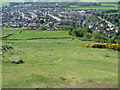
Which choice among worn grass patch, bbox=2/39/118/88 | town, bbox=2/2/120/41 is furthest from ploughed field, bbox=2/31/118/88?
town, bbox=2/2/120/41

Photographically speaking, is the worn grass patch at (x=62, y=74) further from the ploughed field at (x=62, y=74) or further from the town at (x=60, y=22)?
the town at (x=60, y=22)

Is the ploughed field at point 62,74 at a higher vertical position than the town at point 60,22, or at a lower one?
higher

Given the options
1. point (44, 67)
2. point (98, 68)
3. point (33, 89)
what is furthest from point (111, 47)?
point (33, 89)

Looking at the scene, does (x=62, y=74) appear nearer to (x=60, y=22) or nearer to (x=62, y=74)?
(x=62, y=74)

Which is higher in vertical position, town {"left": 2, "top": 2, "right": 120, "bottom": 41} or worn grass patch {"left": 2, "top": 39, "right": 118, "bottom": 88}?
worn grass patch {"left": 2, "top": 39, "right": 118, "bottom": 88}

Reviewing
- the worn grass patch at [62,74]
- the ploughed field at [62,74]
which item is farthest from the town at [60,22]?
the worn grass patch at [62,74]

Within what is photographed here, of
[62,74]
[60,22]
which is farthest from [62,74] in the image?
[60,22]

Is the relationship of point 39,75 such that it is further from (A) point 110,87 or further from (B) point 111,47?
(B) point 111,47

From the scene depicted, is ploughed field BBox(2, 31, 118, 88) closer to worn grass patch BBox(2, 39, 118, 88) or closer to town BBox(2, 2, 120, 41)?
worn grass patch BBox(2, 39, 118, 88)

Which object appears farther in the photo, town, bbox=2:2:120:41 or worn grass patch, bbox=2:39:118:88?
town, bbox=2:2:120:41

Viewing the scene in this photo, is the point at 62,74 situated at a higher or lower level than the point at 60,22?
higher

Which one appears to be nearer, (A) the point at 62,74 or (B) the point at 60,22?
(A) the point at 62,74
